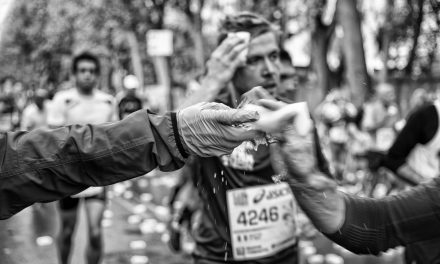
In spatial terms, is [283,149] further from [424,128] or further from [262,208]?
[424,128]

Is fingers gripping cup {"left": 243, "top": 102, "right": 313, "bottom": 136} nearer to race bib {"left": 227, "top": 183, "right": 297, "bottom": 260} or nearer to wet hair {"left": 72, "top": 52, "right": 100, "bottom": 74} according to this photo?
race bib {"left": 227, "top": 183, "right": 297, "bottom": 260}

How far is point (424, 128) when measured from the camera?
12.2 ft

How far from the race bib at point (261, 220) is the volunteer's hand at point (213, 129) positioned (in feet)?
4.20

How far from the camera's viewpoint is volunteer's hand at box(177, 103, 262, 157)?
1.66 meters

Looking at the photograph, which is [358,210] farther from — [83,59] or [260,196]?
[83,59]

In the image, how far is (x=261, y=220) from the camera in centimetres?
315

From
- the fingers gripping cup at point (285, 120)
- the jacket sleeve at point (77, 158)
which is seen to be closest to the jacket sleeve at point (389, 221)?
the fingers gripping cup at point (285, 120)

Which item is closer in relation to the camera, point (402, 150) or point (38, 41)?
point (402, 150)

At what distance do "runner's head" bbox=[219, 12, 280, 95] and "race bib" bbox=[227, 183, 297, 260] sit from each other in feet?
1.80

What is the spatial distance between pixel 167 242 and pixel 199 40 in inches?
481

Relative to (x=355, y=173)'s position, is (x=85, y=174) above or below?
above

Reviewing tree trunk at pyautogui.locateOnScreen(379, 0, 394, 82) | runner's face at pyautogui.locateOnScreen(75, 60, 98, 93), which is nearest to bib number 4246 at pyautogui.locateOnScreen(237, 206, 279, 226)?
runner's face at pyautogui.locateOnScreen(75, 60, 98, 93)

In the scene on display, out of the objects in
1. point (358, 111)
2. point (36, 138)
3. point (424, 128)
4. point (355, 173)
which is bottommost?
point (355, 173)

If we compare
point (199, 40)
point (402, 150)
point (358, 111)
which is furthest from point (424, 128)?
point (199, 40)
